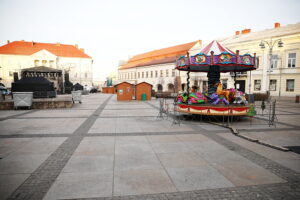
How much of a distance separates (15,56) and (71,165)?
214 feet

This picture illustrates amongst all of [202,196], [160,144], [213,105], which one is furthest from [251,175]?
[213,105]

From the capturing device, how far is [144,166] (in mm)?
4582

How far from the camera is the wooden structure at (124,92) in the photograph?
86.8ft

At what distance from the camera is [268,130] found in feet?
28.0

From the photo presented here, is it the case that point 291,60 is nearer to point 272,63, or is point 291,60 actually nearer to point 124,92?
point 272,63

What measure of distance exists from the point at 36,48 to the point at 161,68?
4259 cm

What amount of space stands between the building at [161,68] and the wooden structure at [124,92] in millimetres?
19130

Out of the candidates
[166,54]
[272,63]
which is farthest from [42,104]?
[166,54]

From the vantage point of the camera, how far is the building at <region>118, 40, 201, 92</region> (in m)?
44.8

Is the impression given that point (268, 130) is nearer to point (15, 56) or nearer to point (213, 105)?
point (213, 105)

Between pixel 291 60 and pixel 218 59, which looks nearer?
pixel 218 59

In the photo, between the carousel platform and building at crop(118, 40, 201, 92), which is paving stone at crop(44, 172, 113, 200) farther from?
building at crop(118, 40, 201, 92)

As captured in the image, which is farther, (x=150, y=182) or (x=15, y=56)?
(x=15, y=56)

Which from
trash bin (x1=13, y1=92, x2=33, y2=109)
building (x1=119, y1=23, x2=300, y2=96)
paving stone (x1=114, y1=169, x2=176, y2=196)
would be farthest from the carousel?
trash bin (x1=13, y1=92, x2=33, y2=109)
